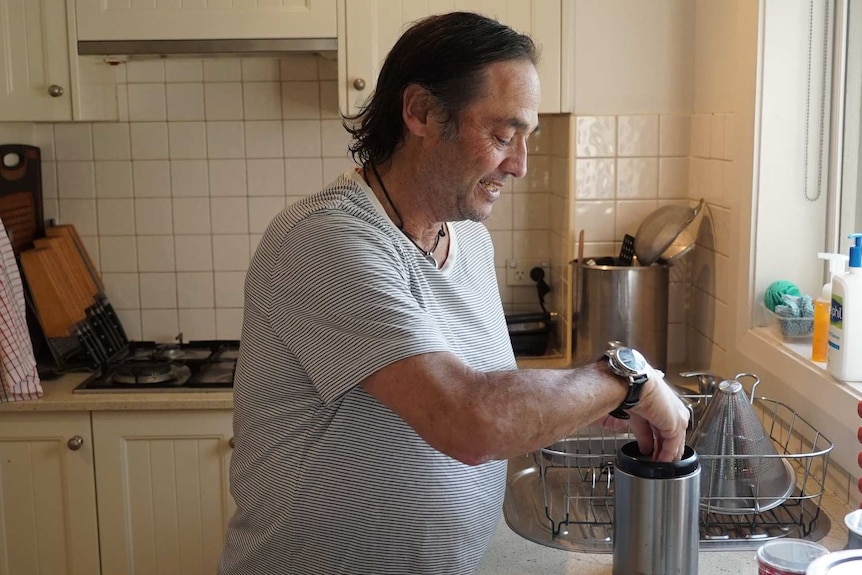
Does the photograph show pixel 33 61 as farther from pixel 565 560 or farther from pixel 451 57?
pixel 565 560

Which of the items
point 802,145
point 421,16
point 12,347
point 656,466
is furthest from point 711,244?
point 12,347

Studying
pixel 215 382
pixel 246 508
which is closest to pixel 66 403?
pixel 215 382

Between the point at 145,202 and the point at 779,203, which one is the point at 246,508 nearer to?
the point at 779,203

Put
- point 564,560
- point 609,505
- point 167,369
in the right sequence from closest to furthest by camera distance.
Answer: point 564,560
point 609,505
point 167,369

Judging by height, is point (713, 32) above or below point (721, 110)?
above

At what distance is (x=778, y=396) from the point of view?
1.99 meters

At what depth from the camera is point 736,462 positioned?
1524 mm

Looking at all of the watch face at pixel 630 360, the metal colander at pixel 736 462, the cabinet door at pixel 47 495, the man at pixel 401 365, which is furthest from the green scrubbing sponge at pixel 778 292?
the cabinet door at pixel 47 495

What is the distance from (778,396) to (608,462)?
432mm

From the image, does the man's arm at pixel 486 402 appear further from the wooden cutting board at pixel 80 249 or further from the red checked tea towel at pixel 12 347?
the wooden cutting board at pixel 80 249

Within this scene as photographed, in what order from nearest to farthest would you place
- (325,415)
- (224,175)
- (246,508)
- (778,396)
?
1. (325,415)
2. (246,508)
3. (778,396)
4. (224,175)

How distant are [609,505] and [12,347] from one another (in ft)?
5.09

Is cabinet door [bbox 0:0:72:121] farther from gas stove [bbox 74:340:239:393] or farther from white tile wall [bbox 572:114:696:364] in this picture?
white tile wall [bbox 572:114:696:364]

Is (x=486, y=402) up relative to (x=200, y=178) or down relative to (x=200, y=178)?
down
